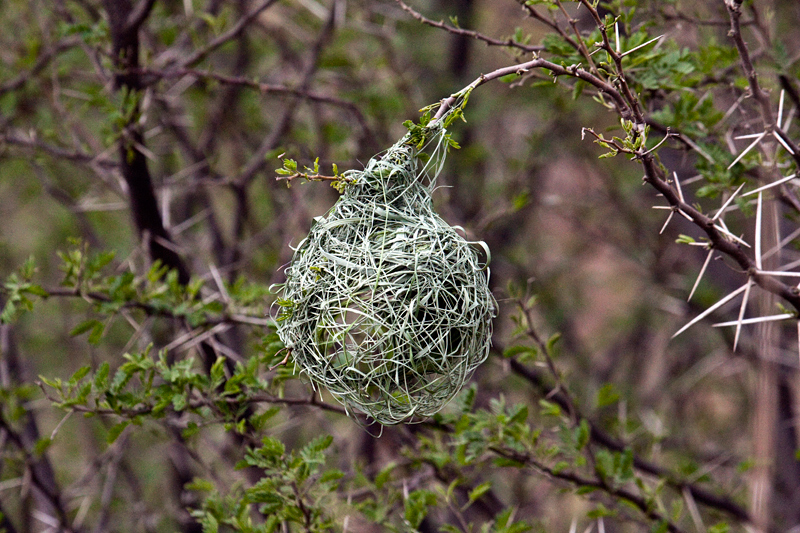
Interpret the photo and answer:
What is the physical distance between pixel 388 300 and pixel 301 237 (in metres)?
2.60

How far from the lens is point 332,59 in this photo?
12.6 feet

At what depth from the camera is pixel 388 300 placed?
1606 millimetres

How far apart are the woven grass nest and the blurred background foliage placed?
0.19 meters

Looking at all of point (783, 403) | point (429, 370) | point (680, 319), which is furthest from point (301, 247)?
point (680, 319)

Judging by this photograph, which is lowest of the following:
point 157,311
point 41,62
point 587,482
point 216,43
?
point 587,482

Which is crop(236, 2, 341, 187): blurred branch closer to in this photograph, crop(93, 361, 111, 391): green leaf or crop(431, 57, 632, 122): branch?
crop(93, 361, 111, 391): green leaf

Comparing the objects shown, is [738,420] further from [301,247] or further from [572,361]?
[301,247]

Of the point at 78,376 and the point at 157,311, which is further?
the point at 157,311

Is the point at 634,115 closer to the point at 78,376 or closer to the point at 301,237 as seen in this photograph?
the point at 78,376

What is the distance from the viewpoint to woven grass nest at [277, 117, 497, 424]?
162 centimetres

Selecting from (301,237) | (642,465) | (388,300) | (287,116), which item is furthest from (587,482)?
(301,237)

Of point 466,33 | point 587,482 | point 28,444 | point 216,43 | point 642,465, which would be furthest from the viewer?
point 28,444

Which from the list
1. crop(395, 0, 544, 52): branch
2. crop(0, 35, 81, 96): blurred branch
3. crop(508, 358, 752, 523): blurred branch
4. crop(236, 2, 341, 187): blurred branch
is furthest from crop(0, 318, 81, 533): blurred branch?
crop(395, 0, 544, 52): branch

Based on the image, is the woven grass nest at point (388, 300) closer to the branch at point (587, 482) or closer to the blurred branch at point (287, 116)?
the branch at point (587, 482)
